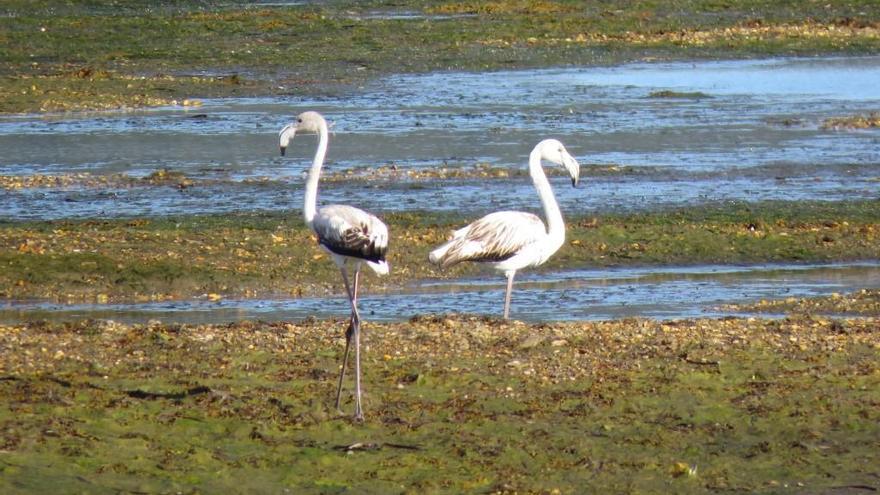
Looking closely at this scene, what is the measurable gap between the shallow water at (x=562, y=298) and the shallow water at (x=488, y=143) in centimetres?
302

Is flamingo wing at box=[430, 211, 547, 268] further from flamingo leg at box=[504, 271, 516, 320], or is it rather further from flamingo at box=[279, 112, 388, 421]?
flamingo at box=[279, 112, 388, 421]

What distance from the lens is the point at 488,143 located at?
23375mm

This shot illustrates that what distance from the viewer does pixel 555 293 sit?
14.3 metres

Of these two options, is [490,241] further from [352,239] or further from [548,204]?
[352,239]

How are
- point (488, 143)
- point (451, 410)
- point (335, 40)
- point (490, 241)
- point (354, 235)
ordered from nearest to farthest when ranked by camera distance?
point (451, 410)
point (354, 235)
point (490, 241)
point (488, 143)
point (335, 40)

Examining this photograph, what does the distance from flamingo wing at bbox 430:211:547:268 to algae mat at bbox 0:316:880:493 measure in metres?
0.53

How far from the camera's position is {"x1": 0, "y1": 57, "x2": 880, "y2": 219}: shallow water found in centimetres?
1891

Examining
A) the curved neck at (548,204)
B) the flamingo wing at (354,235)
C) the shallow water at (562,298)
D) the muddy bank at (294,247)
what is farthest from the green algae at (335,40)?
the flamingo wing at (354,235)

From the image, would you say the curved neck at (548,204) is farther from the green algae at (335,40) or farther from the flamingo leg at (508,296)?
the green algae at (335,40)

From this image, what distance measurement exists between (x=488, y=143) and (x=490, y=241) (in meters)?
11.8

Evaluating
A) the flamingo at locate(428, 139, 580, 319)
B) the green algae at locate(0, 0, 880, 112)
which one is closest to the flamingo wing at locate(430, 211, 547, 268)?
the flamingo at locate(428, 139, 580, 319)

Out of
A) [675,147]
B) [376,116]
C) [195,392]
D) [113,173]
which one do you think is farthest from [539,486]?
[376,116]

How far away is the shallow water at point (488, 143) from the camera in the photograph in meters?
18.9

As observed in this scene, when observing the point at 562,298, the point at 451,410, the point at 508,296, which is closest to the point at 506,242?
the point at 508,296
